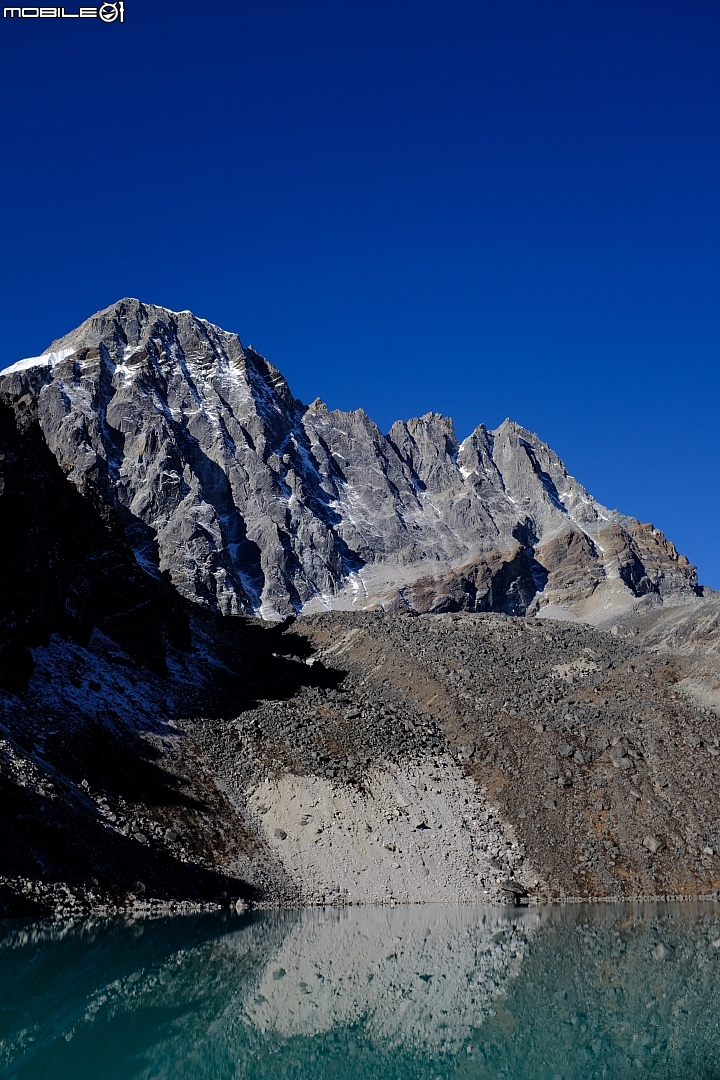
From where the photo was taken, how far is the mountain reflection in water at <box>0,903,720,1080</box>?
24.8 m

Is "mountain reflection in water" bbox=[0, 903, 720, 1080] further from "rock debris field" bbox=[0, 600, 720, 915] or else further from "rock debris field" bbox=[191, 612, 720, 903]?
"rock debris field" bbox=[191, 612, 720, 903]

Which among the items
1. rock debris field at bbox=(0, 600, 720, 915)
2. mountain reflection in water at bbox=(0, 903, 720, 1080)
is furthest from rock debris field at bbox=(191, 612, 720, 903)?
mountain reflection in water at bbox=(0, 903, 720, 1080)

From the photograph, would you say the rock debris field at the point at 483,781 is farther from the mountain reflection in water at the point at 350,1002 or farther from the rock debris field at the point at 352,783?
the mountain reflection in water at the point at 350,1002

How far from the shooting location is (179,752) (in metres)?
62.7

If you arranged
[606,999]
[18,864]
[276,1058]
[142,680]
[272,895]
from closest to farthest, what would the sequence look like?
[276,1058] → [606,999] → [18,864] → [272,895] → [142,680]

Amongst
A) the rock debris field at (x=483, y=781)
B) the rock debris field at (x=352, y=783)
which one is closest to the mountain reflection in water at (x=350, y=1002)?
the rock debris field at (x=352, y=783)

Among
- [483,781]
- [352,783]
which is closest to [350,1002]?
[352,783]

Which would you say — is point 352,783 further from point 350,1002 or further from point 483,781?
point 350,1002

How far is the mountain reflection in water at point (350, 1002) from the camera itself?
2480 centimetres

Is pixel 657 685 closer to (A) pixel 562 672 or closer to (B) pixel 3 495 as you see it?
(A) pixel 562 672

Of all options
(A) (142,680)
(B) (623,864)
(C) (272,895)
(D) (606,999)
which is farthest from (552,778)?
(D) (606,999)

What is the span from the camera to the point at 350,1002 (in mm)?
30672

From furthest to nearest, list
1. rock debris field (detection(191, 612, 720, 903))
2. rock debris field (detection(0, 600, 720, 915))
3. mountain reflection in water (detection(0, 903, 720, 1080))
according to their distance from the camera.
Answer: rock debris field (detection(191, 612, 720, 903)) < rock debris field (detection(0, 600, 720, 915)) < mountain reflection in water (detection(0, 903, 720, 1080))

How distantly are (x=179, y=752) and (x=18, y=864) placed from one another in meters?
21.7
